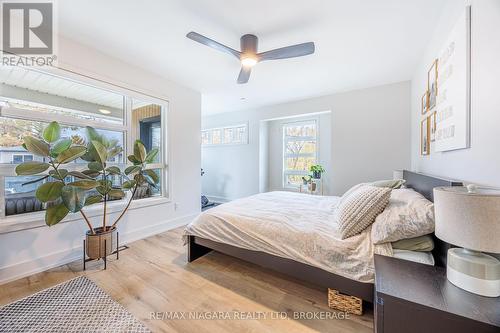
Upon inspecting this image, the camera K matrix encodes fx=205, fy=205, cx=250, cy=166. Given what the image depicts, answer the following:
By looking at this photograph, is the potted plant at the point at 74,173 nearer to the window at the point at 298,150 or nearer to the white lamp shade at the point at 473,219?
the white lamp shade at the point at 473,219

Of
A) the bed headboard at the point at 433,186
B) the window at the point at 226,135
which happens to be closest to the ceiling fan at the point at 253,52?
the bed headboard at the point at 433,186

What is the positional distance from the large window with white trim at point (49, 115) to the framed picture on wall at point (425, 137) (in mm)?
3543

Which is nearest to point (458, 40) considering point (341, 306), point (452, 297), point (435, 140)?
point (435, 140)

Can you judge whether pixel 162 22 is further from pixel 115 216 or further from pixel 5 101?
pixel 115 216

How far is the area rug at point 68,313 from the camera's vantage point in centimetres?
145

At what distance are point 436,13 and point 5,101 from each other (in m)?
4.21

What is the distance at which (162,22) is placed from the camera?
6.65 feet

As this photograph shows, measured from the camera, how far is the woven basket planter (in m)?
1.56

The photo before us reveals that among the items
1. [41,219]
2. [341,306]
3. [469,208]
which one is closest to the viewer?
[469,208]

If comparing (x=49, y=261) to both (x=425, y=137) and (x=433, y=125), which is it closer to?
(x=433, y=125)

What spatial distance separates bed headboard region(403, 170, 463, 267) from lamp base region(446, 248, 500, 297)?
27cm

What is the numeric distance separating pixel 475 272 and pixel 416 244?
479 millimetres

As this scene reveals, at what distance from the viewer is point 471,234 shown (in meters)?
0.85

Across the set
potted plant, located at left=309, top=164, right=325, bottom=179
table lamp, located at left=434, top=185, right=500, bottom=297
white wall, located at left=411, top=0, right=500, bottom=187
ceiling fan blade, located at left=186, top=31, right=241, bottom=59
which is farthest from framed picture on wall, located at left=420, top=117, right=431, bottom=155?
ceiling fan blade, located at left=186, top=31, right=241, bottom=59
